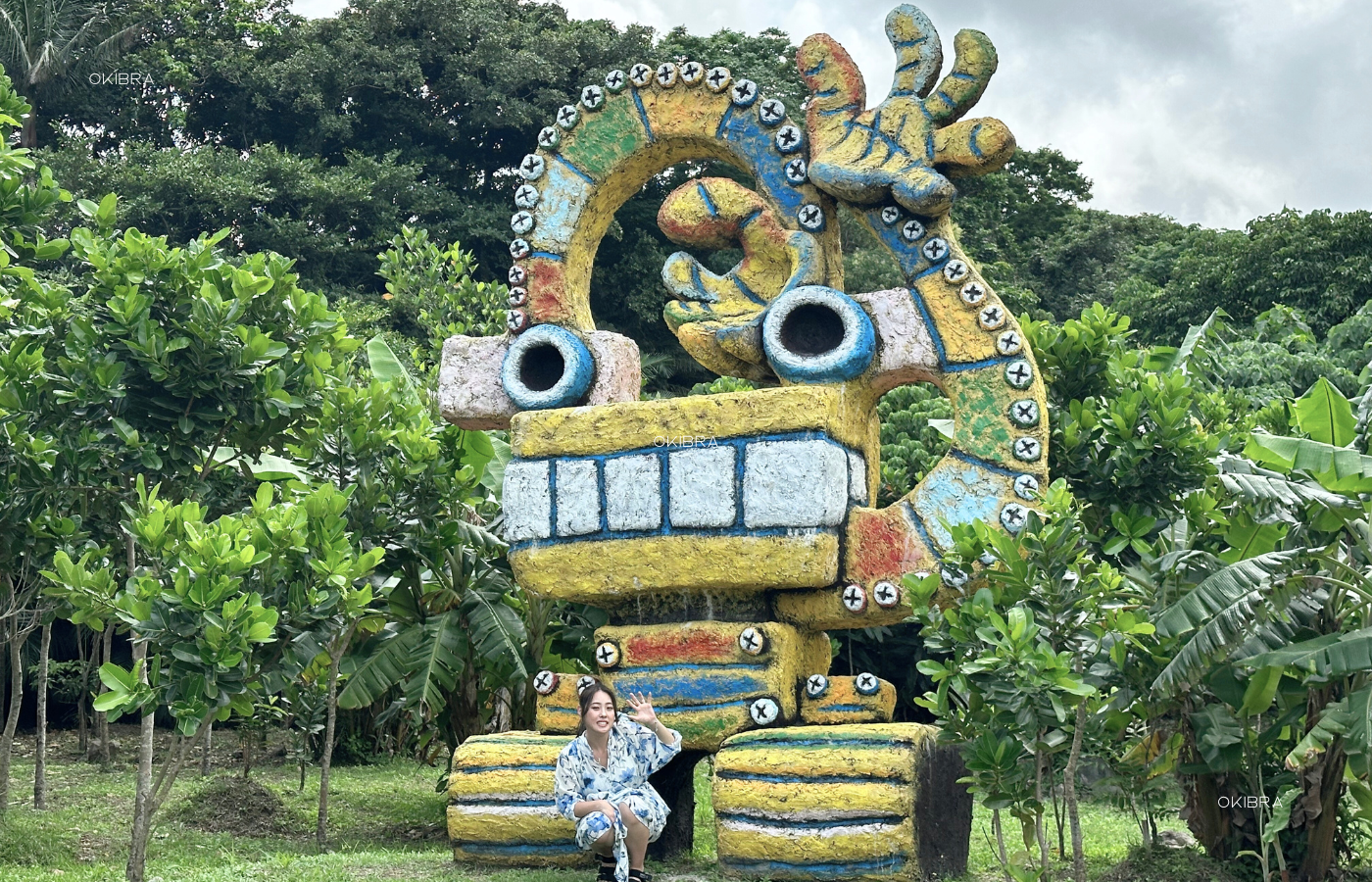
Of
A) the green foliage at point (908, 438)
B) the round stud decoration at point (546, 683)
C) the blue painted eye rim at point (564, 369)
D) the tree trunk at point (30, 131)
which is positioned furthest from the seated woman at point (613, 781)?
the tree trunk at point (30, 131)

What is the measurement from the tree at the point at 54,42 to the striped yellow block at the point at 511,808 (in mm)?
16714

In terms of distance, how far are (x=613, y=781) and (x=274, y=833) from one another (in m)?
4.07

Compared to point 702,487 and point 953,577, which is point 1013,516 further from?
point 702,487

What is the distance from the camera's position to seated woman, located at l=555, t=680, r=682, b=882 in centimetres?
585

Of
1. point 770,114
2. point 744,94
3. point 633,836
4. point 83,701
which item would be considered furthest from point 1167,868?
point 83,701

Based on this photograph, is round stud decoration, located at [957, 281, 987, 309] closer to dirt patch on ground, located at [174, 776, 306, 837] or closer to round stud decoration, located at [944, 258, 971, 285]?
round stud decoration, located at [944, 258, 971, 285]

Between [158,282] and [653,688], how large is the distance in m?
3.26

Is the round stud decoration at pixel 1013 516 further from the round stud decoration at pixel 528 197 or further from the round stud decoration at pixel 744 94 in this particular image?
the round stud decoration at pixel 528 197

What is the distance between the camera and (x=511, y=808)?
22.9ft

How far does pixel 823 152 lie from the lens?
24.4 ft

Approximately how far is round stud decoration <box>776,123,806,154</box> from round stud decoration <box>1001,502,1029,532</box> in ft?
7.39

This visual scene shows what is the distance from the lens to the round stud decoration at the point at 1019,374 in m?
7.04

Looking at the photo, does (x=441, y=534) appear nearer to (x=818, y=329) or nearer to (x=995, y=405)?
(x=818, y=329)

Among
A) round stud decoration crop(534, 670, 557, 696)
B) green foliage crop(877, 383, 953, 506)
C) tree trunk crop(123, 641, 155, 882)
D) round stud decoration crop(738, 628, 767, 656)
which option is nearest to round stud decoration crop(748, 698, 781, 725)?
round stud decoration crop(738, 628, 767, 656)
